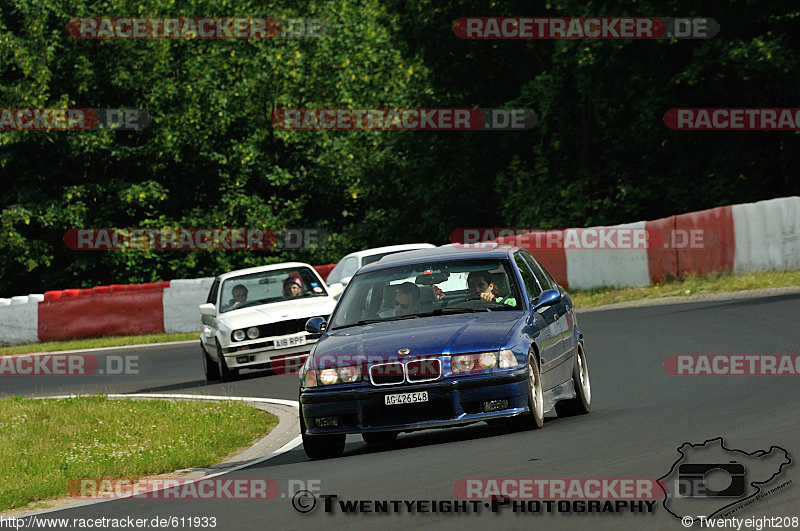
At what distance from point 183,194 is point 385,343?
105 feet

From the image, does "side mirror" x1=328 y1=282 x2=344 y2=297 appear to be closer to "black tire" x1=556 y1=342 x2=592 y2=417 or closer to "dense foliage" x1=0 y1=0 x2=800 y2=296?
"black tire" x1=556 y1=342 x2=592 y2=417

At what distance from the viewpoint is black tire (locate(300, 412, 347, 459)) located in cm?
1042

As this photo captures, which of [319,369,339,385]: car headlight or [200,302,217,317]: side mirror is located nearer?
→ [319,369,339,385]: car headlight

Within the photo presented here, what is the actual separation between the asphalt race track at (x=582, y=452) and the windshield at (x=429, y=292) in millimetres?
979

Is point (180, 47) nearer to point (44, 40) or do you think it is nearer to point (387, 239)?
point (44, 40)

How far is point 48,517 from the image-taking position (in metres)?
8.81

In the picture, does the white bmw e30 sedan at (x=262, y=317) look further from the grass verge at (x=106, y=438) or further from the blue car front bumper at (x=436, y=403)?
the blue car front bumper at (x=436, y=403)

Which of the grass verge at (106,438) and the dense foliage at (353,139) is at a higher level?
the dense foliage at (353,139)

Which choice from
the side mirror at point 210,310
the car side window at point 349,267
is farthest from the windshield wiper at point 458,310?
the car side window at point 349,267

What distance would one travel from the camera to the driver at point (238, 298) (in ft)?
67.7

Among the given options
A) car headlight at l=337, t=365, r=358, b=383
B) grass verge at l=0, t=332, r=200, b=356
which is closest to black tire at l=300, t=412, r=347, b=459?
car headlight at l=337, t=365, r=358, b=383

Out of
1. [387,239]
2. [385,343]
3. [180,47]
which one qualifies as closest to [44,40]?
[180,47]

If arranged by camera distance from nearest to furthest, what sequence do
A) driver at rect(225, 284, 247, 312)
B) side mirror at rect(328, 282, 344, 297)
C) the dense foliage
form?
1. side mirror at rect(328, 282, 344, 297)
2. driver at rect(225, 284, 247, 312)
3. the dense foliage

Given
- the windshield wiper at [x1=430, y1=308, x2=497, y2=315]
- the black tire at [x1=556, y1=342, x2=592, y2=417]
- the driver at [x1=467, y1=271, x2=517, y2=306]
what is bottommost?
the black tire at [x1=556, y1=342, x2=592, y2=417]
